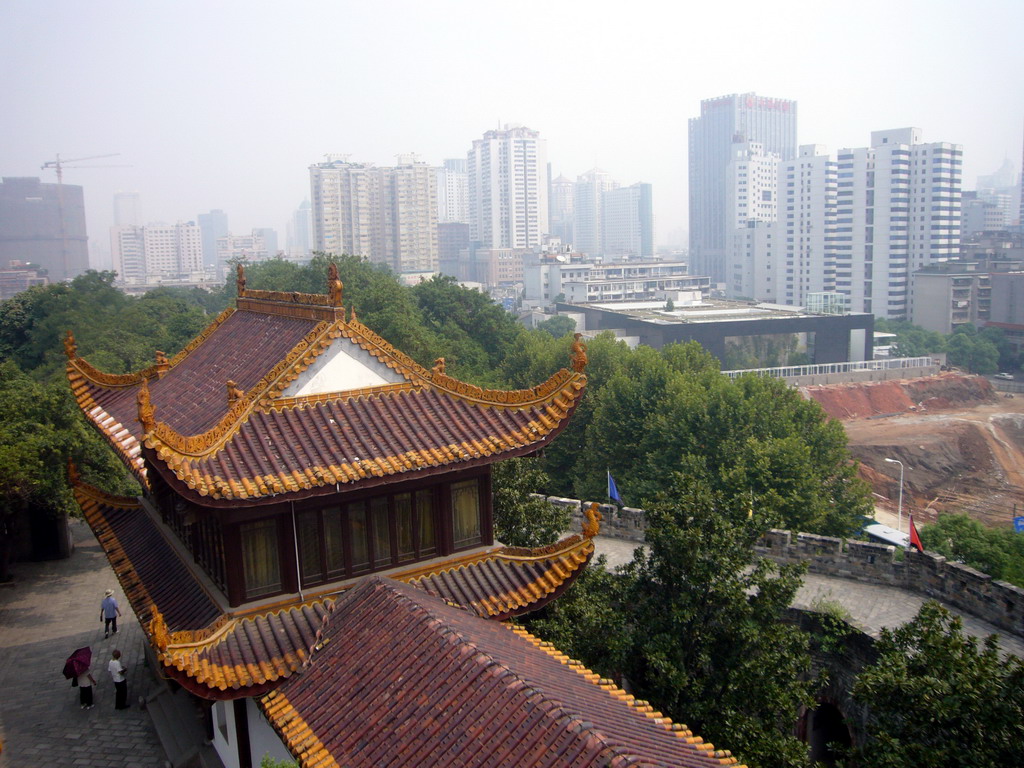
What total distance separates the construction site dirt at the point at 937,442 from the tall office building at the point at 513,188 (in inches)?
3925

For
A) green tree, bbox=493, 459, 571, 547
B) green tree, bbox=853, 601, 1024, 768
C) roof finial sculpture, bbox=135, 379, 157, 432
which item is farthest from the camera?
green tree, bbox=493, 459, 571, 547

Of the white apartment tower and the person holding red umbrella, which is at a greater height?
the white apartment tower

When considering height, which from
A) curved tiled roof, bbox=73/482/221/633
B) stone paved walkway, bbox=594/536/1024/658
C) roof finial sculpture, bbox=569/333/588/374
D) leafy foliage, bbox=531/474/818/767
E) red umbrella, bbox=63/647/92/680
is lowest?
stone paved walkway, bbox=594/536/1024/658

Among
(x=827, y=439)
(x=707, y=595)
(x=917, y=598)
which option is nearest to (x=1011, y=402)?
(x=827, y=439)

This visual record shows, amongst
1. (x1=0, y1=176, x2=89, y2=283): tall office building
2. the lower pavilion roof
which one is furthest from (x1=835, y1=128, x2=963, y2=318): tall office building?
(x1=0, y1=176, x2=89, y2=283): tall office building

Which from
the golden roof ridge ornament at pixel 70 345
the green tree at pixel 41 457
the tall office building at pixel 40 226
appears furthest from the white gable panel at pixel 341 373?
the tall office building at pixel 40 226

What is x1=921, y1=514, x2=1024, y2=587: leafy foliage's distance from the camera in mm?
23170

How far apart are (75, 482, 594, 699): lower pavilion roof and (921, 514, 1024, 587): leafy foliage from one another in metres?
16.5

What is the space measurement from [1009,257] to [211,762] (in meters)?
107

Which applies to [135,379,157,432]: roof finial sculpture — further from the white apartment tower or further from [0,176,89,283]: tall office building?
[0,176,89,283]: tall office building

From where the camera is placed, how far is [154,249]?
193m

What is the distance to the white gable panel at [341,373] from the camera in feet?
33.0

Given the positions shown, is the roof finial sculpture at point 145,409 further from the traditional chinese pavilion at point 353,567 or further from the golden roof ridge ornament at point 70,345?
the golden roof ridge ornament at point 70,345

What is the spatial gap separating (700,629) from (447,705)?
5.10 metres
